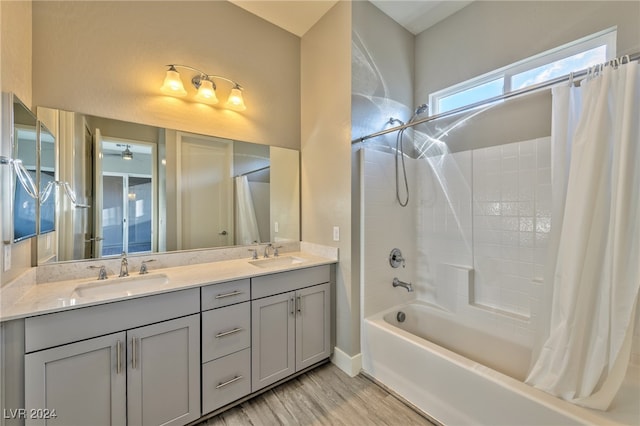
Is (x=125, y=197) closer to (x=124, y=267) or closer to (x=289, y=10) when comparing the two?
(x=124, y=267)

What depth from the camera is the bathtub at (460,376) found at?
1.20m

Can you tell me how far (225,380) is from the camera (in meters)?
1.63

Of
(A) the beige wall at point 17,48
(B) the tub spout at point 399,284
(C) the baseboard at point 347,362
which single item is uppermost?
(A) the beige wall at point 17,48

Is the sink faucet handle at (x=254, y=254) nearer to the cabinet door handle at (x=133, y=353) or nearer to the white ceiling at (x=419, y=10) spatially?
the cabinet door handle at (x=133, y=353)

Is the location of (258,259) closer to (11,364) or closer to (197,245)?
(197,245)

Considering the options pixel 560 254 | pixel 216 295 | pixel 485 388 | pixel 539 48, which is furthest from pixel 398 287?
pixel 539 48

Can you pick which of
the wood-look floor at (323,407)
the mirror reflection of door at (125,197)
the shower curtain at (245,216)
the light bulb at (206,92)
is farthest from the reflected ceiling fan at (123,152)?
the wood-look floor at (323,407)

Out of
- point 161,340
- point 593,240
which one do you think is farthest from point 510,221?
point 161,340

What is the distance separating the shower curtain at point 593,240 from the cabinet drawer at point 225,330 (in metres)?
1.64

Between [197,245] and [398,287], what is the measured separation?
1.78 metres

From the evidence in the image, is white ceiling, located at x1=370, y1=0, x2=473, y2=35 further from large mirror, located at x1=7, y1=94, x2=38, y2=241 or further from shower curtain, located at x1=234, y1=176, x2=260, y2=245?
large mirror, located at x1=7, y1=94, x2=38, y2=241

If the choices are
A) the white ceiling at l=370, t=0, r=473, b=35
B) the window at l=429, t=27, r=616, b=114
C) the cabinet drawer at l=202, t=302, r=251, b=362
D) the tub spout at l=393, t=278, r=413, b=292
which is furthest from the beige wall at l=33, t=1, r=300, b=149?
the tub spout at l=393, t=278, r=413, b=292

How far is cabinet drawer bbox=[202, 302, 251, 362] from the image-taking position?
157cm

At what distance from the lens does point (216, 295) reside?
1.60 meters
